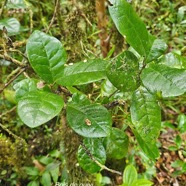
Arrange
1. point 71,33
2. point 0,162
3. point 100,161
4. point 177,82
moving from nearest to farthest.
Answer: point 177,82, point 100,161, point 71,33, point 0,162

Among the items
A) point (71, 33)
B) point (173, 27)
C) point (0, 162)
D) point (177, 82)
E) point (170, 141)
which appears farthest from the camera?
point (173, 27)

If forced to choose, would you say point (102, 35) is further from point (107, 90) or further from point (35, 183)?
point (35, 183)

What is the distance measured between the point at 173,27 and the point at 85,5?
0.85 meters

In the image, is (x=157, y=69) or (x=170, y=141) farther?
(x=170, y=141)

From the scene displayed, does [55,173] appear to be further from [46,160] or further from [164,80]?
[164,80]

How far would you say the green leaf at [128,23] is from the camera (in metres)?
0.59

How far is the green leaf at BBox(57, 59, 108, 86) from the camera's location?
0.61 meters

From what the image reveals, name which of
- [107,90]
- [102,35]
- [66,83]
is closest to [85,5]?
[102,35]

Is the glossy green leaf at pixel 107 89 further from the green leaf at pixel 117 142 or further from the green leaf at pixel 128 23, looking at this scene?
the green leaf at pixel 128 23

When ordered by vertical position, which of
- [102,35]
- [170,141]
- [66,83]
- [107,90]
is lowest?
[170,141]

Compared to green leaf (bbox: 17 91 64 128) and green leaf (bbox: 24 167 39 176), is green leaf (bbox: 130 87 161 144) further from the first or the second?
green leaf (bbox: 24 167 39 176)

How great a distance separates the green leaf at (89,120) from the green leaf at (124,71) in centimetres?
8

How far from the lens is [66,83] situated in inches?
24.5

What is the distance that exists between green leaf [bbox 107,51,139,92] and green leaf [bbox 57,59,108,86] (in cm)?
3
